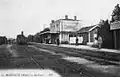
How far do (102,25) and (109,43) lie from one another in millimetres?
3166

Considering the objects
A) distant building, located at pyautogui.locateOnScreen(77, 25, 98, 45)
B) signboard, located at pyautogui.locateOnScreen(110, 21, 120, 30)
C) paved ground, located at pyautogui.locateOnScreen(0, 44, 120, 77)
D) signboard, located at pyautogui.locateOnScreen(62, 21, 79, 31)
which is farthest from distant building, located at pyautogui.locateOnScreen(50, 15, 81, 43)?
paved ground, located at pyautogui.locateOnScreen(0, 44, 120, 77)

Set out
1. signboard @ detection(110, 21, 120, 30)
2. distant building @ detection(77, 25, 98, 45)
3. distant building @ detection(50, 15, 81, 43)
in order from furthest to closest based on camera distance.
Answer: distant building @ detection(50, 15, 81, 43)
distant building @ detection(77, 25, 98, 45)
signboard @ detection(110, 21, 120, 30)

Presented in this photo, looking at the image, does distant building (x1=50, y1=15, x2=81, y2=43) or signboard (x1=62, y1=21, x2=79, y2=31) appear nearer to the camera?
distant building (x1=50, y1=15, x2=81, y2=43)

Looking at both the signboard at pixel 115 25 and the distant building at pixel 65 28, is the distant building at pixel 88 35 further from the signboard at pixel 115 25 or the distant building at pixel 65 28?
the distant building at pixel 65 28

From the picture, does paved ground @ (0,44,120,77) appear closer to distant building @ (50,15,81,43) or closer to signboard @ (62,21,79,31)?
distant building @ (50,15,81,43)

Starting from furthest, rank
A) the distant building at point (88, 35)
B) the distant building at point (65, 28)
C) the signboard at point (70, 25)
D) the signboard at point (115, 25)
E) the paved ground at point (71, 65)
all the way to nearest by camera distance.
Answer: the signboard at point (70, 25) → the distant building at point (65, 28) → the distant building at point (88, 35) → the signboard at point (115, 25) → the paved ground at point (71, 65)

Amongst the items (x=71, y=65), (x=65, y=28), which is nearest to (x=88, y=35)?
(x=65, y=28)

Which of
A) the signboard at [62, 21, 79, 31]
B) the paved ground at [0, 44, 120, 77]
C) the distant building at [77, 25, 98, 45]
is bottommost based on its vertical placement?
the paved ground at [0, 44, 120, 77]

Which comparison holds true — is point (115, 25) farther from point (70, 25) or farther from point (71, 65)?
point (70, 25)

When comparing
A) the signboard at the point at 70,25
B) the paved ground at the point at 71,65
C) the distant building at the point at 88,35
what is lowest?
the paved ground at the point at 71,65

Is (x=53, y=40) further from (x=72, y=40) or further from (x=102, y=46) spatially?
(x=102, y=46)

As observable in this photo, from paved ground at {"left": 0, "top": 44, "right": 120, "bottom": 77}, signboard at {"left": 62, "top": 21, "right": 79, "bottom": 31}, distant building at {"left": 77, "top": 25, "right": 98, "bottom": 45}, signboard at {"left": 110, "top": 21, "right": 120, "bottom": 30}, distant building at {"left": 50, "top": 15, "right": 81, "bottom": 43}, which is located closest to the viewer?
paved ground at {"left": 0, "top": 44, "right": 120, "bottom": 77}

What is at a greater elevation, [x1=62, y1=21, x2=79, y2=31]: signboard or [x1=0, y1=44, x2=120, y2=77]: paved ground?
[x1=62, y1=21, x2=79, y2=31]: signboard

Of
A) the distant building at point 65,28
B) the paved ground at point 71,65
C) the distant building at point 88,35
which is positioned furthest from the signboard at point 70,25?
the paved ground at point 71,65
